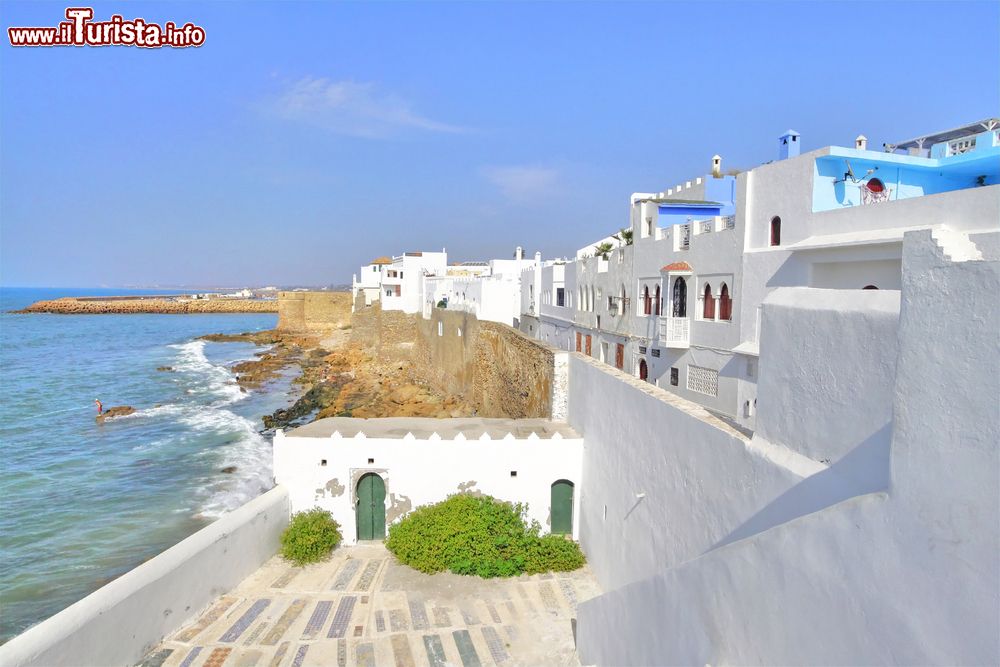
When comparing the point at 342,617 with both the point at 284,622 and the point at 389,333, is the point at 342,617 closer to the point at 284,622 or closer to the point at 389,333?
the point at 284,622

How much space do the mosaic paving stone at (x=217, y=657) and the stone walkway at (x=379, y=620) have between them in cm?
1

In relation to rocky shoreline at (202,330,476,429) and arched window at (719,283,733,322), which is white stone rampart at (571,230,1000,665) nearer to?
arched window at (719,283,733,322)

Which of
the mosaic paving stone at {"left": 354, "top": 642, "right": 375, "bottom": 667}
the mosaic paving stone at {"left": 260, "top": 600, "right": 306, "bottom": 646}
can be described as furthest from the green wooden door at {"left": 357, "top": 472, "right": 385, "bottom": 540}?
the mosaic paving stone at {"left": 354, "top": 642, "right": 375, "bottom": 667}

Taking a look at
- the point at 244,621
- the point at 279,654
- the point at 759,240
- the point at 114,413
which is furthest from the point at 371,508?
the point at 114,413

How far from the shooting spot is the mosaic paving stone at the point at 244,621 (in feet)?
26.0

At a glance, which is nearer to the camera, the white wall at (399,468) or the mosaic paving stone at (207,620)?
the mosaic paving stone at (207,620)

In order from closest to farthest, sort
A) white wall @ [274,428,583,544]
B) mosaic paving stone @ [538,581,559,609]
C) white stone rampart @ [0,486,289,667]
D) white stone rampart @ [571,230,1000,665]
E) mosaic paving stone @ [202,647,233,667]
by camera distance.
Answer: white stone rampart @ [571,230,1000,665], white stone rampart @ [0,486,289,667], mosaic paving stone @ [202,647,233,667], mosaic paving stone @ [538,581,559,609], white wall @ [274,428,583,544]

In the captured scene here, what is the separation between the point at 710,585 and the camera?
3.86 meters

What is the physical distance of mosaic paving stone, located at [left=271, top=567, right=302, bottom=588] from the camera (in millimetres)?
9527

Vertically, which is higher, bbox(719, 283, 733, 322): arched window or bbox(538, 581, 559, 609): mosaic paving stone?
bbox(719, 283, 733, 322): arched window

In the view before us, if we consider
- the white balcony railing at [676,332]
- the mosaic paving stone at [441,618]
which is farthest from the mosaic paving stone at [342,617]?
the white balcony railing at [676,332]

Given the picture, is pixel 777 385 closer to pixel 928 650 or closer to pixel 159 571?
pixel 928 650

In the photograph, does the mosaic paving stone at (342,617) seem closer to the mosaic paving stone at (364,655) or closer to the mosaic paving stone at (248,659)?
the mosaic paving stone at (364,655)

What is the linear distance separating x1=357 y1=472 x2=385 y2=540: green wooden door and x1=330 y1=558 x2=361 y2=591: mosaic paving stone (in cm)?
72
